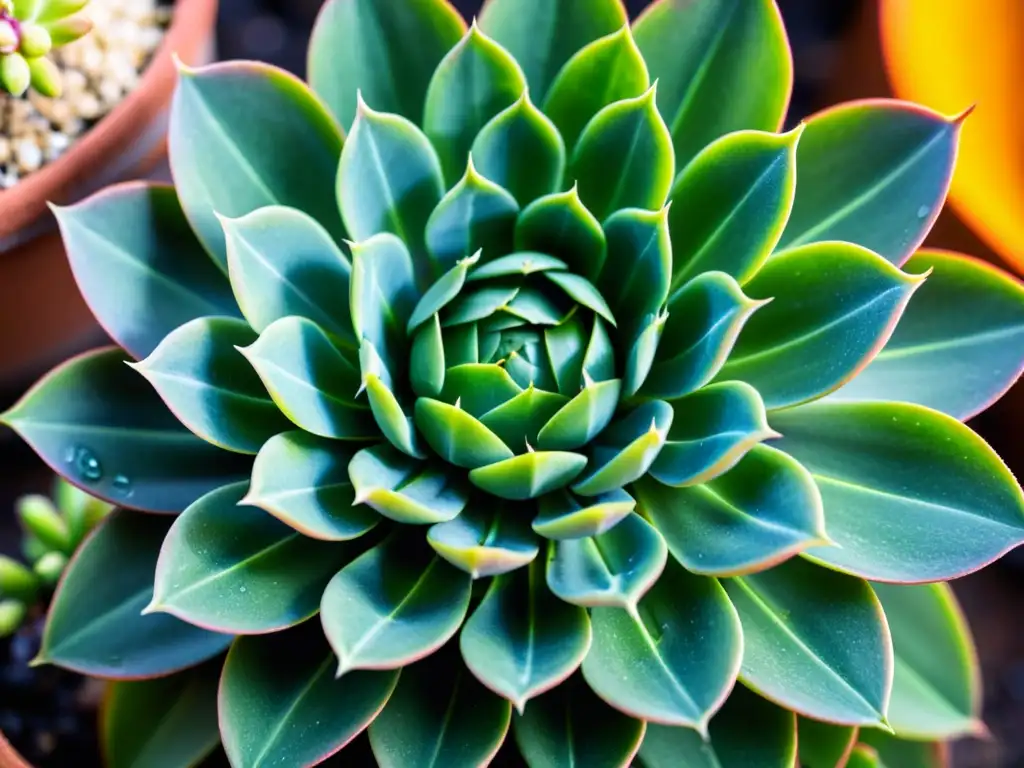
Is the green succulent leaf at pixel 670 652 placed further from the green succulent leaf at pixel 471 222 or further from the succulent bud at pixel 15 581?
the succulent bud at pixel 15 581

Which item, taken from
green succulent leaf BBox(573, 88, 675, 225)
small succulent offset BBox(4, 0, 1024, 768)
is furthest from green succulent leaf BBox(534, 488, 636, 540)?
green succulent leaf BBox(573, 88, 675, 225)

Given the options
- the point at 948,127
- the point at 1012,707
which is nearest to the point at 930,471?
the point at 948,127

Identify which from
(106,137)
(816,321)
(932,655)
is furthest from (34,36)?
(932,655)

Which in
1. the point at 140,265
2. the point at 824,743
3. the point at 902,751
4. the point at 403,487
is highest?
the point at 140,265

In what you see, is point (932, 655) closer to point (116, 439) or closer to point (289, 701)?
point (289, 701)

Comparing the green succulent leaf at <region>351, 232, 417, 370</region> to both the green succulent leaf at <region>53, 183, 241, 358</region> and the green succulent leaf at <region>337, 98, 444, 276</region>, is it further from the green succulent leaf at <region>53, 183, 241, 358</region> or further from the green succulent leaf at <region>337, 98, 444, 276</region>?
the green succulent leaf at <region>53, 183, 241, 358</region>

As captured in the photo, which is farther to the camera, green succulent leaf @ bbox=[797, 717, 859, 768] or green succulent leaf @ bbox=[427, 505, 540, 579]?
green succulent leaf @ bbox=[797, 717, 859, 768]
